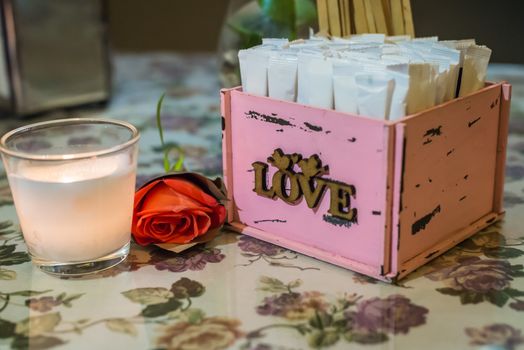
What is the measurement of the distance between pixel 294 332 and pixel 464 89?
0.26m

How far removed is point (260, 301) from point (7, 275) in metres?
0.22

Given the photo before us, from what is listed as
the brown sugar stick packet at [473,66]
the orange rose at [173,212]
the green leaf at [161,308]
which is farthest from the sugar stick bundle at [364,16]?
the green leaf at [161,308]

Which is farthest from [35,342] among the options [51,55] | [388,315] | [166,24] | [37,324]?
[166,24]

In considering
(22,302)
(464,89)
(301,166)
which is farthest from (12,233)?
(464,89)

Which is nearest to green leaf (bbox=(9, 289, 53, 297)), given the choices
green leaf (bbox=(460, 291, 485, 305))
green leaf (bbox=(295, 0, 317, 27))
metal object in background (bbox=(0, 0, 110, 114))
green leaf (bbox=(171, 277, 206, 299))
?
green leaf (bbox=(171, 277, 206, 299))

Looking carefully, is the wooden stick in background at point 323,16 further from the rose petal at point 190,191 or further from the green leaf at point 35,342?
the green leaf at point 35,342

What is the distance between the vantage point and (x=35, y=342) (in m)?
0.51

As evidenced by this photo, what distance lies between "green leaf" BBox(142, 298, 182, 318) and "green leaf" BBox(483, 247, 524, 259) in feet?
0.90

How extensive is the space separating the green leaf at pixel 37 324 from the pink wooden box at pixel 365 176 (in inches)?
7.8

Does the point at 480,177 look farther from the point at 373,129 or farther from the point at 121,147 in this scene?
the point at 121,147

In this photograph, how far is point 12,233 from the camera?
0.70 meters

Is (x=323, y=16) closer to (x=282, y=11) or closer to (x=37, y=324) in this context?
(x=282, y=11)

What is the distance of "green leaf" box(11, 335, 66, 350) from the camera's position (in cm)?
50

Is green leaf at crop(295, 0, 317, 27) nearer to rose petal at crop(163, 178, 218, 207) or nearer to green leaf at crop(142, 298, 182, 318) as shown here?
rose petal at crop(163, 178, 218, 207)
